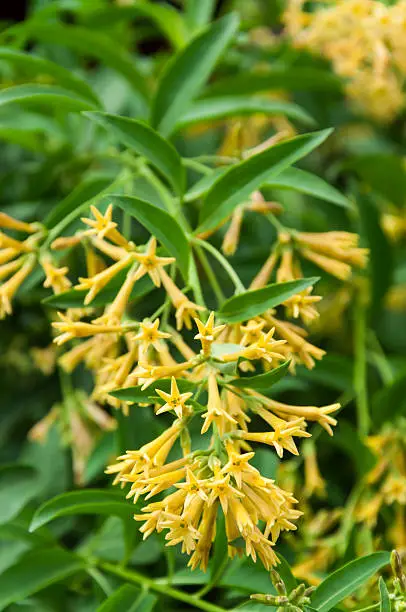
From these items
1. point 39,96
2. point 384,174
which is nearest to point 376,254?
point 384,174

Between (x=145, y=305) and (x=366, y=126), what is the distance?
609 mm

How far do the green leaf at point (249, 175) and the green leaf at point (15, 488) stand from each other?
357 mm

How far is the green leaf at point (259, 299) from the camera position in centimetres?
63

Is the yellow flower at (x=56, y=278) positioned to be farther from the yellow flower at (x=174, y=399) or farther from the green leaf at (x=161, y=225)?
the yellow flower at (x=174, y=399)

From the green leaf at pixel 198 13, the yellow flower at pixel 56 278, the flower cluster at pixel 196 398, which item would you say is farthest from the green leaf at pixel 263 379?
the green leaf at pixel 198 13

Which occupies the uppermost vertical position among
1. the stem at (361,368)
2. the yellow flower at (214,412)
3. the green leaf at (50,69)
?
the green leaf at (50,69)

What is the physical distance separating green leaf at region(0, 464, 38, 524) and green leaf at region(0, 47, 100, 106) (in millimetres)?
432

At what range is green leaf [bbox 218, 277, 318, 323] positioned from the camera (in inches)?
24.7

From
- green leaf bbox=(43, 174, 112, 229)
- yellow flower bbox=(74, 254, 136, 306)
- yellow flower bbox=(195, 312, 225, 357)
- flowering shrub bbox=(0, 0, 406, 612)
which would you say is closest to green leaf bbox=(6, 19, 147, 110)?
flowering shrub bbox=(0, 0, 406, 612)

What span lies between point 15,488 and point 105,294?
299 millimetres

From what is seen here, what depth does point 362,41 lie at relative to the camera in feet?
3.52

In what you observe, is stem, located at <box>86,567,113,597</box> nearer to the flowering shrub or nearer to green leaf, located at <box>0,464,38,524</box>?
the flowering shrub

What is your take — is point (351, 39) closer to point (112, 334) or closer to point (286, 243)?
point (286, 243)

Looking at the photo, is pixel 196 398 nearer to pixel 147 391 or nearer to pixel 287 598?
pixel 147 391
